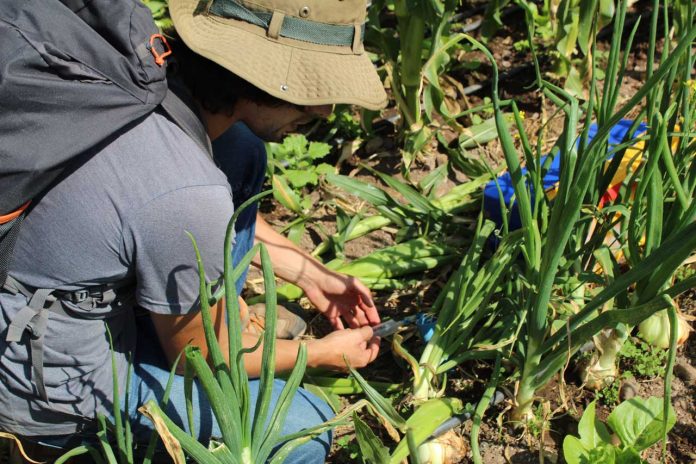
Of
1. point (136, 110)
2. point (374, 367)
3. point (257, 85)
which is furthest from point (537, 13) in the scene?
point (136, 110)

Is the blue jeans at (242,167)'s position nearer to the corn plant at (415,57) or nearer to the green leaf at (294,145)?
the green leaf at (294,145)

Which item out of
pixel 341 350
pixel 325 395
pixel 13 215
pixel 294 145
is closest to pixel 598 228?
pixel 341 350

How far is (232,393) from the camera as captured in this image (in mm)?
1317

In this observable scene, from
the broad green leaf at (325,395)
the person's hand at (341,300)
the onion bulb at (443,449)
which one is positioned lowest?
the broad green leaf at (325,395)

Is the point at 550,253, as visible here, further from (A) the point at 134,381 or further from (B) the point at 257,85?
(A) the point at 134,381

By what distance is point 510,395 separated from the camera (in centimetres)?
179

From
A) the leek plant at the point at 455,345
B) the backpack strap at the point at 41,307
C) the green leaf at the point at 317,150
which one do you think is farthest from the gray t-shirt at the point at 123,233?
the green leaf at the point at 317,150

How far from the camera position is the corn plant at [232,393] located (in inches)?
48.1

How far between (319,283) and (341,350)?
28cm

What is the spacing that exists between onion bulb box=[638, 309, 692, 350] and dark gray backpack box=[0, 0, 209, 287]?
127 centimetres

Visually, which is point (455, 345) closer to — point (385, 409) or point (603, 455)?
point (385, 409)

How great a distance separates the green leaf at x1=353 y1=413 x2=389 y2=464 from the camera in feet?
4.84

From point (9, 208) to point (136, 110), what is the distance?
25 cm

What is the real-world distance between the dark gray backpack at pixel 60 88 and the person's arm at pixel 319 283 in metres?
0.77
